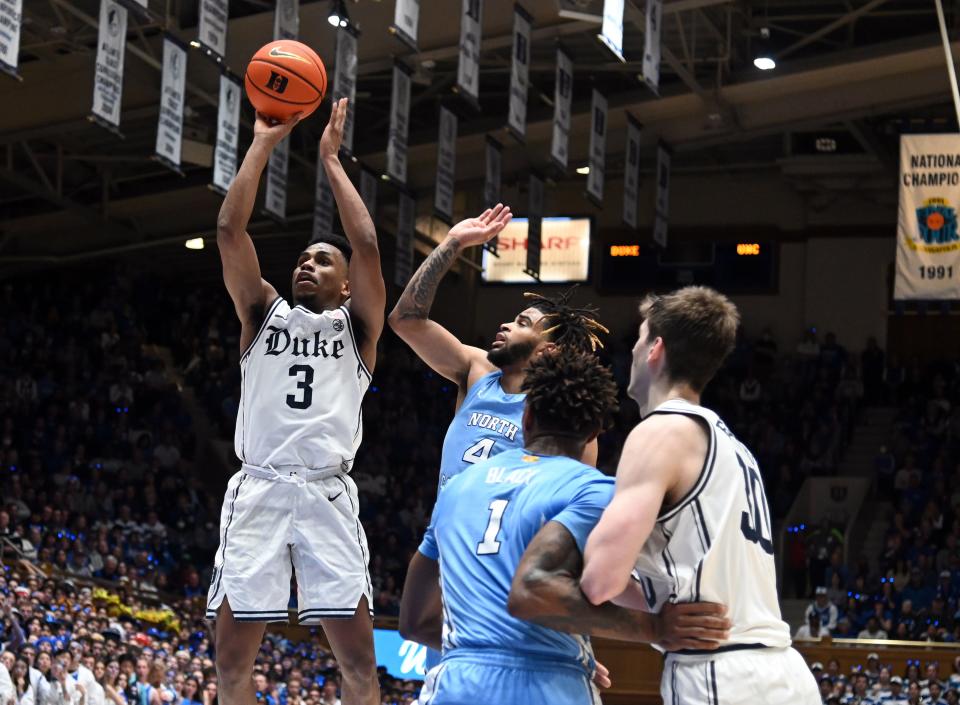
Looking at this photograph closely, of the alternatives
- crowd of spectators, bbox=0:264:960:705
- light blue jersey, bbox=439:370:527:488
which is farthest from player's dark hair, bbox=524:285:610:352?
crowd of spectators, bbox=0:264:960:705

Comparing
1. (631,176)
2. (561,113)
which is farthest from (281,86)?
(631,176)

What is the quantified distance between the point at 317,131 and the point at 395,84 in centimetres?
722

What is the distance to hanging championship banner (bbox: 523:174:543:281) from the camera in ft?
82.3

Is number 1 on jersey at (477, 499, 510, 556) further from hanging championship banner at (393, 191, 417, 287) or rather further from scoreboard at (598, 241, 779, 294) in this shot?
scoreboard at (598, 241, 779, 294)

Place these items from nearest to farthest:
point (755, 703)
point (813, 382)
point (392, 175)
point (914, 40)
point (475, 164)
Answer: point (755, 703) → point (392, 175) → point (914, 40) → point (475, 164) → point (813, 382)

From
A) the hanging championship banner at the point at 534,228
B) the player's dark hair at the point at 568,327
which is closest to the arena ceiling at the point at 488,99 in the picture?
the hanging championship banner at the point at 534,228

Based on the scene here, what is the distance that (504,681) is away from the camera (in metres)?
4.43

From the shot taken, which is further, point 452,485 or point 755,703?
point 452,485

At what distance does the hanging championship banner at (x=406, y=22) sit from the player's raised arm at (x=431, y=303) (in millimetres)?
10678

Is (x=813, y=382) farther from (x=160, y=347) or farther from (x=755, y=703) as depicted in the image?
(x=755, y=703)

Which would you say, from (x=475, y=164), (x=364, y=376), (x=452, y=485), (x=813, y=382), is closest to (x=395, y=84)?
(x=475, y=164)

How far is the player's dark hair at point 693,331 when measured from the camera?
449cm

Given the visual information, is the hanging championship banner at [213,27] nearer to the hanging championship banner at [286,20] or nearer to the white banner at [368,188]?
the hanging championship banner at [286,20]

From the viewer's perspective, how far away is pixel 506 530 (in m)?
4.54
